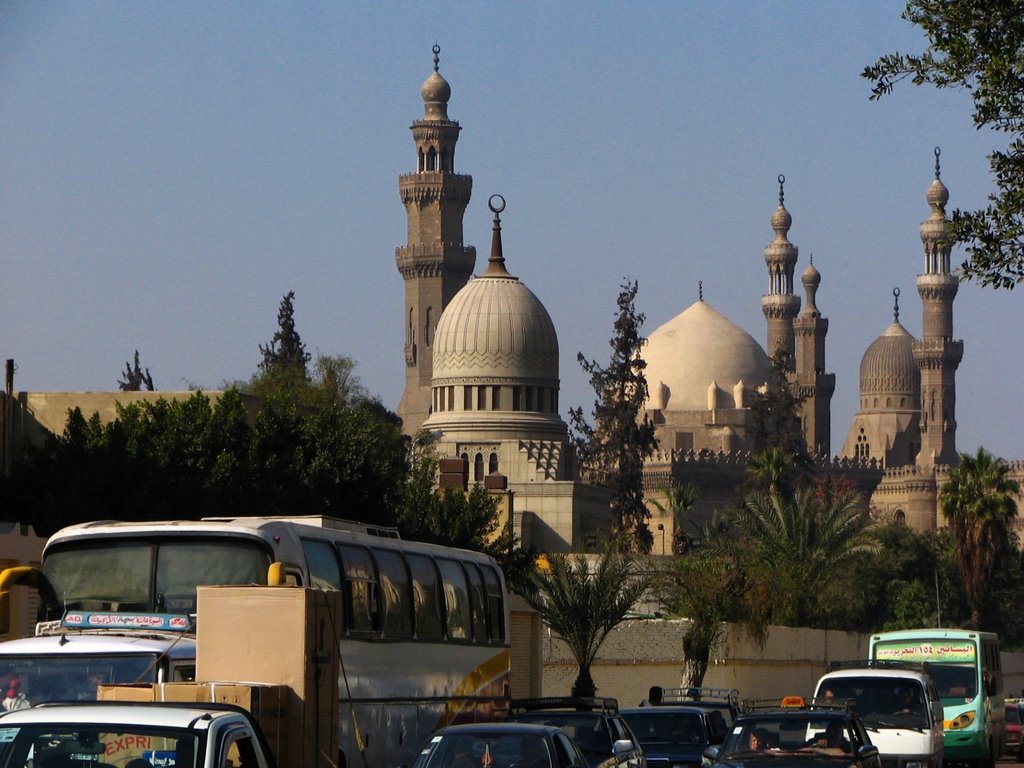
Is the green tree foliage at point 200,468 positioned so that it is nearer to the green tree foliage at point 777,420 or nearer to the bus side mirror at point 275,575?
the bus side mirror at point 275,575

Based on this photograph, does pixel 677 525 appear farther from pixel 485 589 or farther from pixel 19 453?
pixel 485 589

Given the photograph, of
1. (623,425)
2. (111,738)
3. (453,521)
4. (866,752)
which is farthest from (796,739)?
(623,425)

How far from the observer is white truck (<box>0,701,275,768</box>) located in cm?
790

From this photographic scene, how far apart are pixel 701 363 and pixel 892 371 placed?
18.1 m

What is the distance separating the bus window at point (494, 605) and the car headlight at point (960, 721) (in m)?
6.18

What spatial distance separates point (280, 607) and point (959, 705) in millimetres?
12710

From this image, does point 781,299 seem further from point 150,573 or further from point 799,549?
point 150,573

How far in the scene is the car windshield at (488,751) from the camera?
37.3ft

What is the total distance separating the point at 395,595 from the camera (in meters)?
15.7

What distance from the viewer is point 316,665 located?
468 inches

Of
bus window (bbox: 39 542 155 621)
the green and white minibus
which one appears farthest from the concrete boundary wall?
bus window (bbox: 39 542 155 621)

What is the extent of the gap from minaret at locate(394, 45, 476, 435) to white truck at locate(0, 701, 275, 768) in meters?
91.3

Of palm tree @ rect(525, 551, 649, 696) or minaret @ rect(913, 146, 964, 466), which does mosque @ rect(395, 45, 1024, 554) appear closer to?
minaret @ rect(913, 146, 964, 466)

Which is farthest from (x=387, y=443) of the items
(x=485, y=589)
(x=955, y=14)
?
(x=955, y=14)
